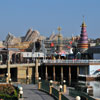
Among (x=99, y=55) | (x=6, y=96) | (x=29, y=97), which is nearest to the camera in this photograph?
(x=6, y=96)

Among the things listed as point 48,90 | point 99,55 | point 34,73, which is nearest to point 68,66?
point 34,73

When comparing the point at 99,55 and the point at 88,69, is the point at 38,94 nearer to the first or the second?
the point at 88,69

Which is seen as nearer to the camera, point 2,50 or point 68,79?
point 68,79

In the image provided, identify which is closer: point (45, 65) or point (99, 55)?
point (45, 65)

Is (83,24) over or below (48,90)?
over

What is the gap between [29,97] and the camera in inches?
1312

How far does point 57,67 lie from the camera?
7419cm

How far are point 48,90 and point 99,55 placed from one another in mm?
49863

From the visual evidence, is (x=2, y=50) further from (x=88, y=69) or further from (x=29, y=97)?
(x=29, y=97)

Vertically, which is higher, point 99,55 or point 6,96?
point 99,55

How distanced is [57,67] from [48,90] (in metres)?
37.3

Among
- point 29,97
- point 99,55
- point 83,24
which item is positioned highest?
point 83,24

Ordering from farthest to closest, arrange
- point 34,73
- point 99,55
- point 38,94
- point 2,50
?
point 2,50 → point 99,55 → point 34,73 → point 38,94

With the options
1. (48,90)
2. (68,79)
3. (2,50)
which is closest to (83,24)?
(2,50)
